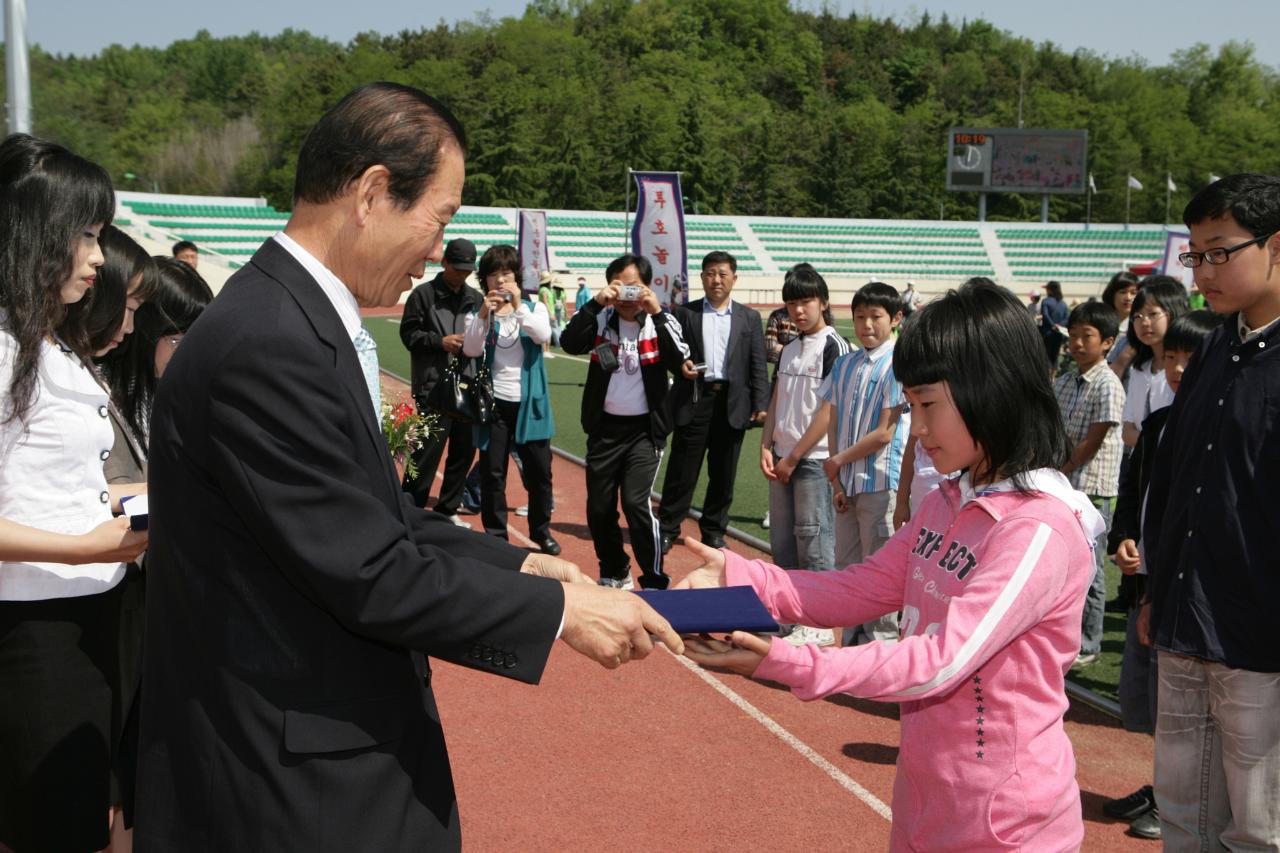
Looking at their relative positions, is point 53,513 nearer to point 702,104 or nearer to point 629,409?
point 629,409

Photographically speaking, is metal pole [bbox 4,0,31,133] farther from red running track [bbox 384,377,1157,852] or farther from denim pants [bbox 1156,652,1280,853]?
denim pants [bbox 1156,652,1280,853]

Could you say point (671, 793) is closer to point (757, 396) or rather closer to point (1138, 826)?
point (1138, 826)

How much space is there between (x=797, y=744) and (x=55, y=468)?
355cm

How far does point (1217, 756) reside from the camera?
338cm

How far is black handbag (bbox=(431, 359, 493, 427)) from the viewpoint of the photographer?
863 centimetres

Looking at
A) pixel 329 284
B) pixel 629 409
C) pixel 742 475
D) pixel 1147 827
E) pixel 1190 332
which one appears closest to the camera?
pixel 329 284

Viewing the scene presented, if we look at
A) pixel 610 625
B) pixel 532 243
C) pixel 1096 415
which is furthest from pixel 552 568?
pixel 532 243

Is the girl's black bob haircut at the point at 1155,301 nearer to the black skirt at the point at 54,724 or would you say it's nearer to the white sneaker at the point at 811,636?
the white sneaker at the point at 811,636

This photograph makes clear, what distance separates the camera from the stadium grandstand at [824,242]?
52375 mm

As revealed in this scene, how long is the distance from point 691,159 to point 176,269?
7455cm

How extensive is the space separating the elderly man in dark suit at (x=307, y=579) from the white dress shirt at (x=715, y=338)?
21.3 ft

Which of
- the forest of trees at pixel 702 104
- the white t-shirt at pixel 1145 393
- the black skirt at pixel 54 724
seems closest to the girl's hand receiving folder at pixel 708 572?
the black skirt at pixel 54 724

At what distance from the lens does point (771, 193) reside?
3110 inches

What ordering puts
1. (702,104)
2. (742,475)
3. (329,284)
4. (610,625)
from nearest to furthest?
1. (329,284)
2. (610,625)
3. (742,475)
4. (702,104)
